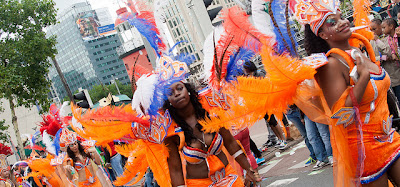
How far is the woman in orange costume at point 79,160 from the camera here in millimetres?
7551

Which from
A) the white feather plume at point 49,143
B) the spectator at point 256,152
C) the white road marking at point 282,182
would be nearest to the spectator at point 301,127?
the white road marking at point 282,182

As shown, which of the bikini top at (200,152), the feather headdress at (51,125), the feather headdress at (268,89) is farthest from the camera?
the feather headdress at (51,125)

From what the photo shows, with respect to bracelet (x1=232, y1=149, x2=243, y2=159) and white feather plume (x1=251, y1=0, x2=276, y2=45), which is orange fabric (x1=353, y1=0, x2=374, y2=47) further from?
bracelet (x1=232, y1=149, x2=243, y2=159)

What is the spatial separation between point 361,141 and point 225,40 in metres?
1.45

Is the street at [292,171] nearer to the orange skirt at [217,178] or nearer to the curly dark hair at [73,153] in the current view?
the orange skirt at [217,178]

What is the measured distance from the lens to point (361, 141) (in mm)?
2787

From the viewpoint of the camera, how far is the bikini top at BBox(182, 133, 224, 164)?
12.6 ft

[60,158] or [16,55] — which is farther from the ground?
[16,55]

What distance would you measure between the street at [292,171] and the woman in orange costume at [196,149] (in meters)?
1.79

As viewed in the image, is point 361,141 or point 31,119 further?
point 31,119

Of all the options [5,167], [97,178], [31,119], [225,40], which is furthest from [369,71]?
[31,119]

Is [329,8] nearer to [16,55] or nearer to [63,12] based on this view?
[16,55]

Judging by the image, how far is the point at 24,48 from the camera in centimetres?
1920

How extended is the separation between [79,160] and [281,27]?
550 centimetres
